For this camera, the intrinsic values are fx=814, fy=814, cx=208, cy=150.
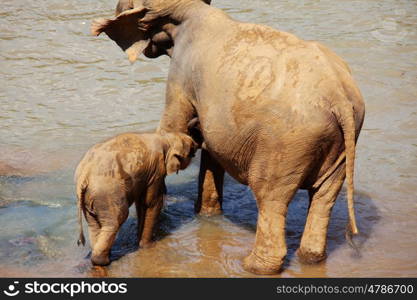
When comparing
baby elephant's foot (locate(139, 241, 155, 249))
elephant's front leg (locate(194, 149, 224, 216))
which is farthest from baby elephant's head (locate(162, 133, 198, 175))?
baby elephant's foot (locate(139, 241, 155, 249))

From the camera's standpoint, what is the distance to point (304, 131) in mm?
5816

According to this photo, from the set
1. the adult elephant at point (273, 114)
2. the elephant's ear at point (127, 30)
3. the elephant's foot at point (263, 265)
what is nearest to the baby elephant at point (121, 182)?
the adult elephant at point (273, 114)

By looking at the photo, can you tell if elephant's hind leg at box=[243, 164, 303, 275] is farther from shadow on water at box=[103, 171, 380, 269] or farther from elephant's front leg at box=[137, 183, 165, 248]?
elephant's front leg at box=[137, 183, 165, 248]

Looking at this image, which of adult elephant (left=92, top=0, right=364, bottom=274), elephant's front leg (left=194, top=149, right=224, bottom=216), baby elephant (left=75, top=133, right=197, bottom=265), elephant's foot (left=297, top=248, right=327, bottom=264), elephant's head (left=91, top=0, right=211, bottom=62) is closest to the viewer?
adult elephant (left=92, top=0, right=364, bottom=274)

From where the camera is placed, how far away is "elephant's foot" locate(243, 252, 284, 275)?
6263 mm

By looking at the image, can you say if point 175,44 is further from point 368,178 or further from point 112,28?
point 368,178

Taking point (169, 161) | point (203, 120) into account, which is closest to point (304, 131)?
point (203, 120)

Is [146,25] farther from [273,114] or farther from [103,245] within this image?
[103,245]

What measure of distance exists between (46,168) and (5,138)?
3.99 ft

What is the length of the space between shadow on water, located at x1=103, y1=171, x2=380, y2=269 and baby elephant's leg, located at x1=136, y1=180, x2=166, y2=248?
0.13 m

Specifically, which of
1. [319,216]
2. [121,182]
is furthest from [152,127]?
[319,216]

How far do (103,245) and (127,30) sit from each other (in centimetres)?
219

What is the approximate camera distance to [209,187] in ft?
24.8

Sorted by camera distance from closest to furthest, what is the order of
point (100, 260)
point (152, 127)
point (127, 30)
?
point (100, 260) < point (127, 30) < point (152, 127)
